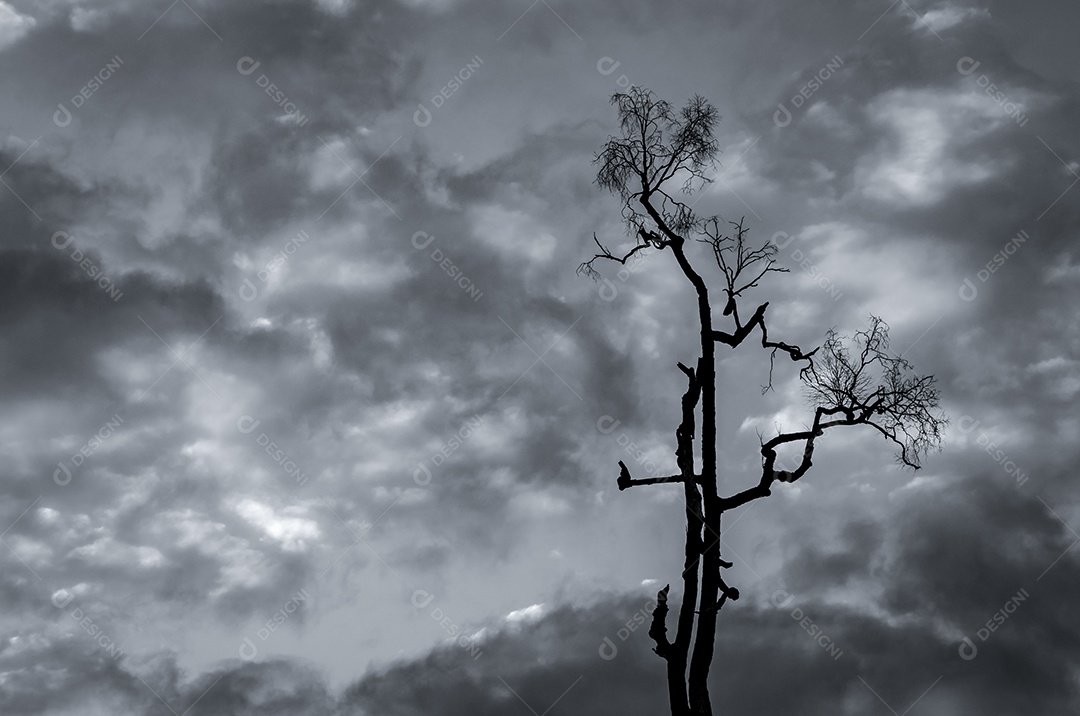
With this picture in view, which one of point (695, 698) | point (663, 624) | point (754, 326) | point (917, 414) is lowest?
point (695, 698)

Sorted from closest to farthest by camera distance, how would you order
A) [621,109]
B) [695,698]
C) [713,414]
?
[695,698], [713,414], [621,109]

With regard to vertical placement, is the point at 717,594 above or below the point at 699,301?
below

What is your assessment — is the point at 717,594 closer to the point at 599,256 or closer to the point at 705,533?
the point at 705,533

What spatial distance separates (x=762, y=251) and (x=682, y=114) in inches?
141

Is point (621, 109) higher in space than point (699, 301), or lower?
higher

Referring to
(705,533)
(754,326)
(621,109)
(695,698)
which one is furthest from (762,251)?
(695,698)

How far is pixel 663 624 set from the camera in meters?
16.8

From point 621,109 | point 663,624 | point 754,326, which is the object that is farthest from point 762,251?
point 663,624

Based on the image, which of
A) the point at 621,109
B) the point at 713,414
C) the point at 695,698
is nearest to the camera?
the point at 695,698

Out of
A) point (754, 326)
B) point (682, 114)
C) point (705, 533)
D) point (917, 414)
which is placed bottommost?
point (705, 533)

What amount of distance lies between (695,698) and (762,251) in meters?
8.58

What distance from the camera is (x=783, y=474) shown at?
17.1 m

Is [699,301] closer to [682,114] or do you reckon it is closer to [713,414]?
[713,414]

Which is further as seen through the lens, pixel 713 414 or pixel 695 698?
pixel 713 414
